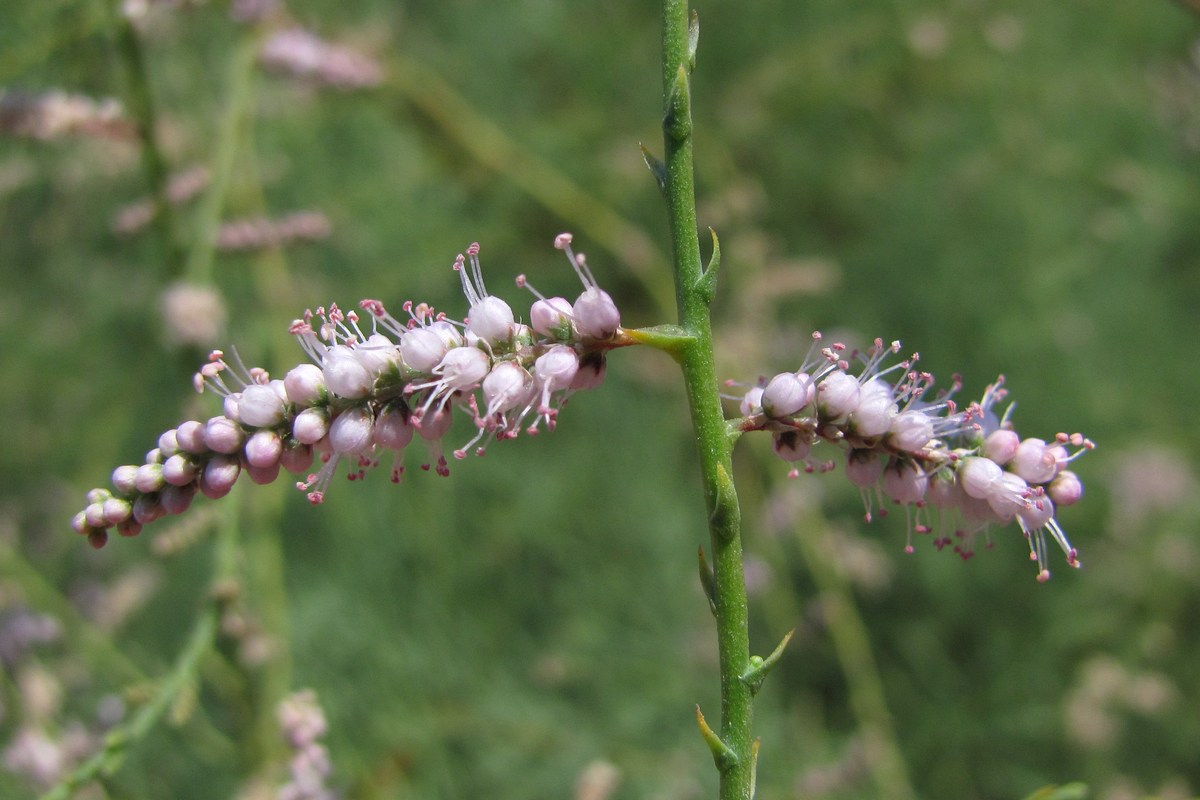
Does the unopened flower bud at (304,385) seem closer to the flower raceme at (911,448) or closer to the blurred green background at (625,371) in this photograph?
the flower raceme at (911,448)

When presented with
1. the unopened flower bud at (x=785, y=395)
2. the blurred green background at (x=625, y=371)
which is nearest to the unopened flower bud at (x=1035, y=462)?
the unopened flower bud at (x=785, y=395)

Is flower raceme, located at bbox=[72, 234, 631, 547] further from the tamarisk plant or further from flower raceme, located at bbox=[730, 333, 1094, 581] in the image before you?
flower raceme, located at bbox=[730, 333, 1094, 581]

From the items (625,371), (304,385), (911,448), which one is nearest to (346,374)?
(304,385)

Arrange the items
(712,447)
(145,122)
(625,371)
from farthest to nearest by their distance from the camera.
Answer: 1. (625,371)
2. (145,122)
3. (712,447)

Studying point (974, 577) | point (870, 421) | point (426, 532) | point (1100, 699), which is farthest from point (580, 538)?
point (870, 421)

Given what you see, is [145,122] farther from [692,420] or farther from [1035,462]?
[1035,462]

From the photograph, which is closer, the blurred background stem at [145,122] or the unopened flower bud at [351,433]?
the unopened flower bud at [351,433]
